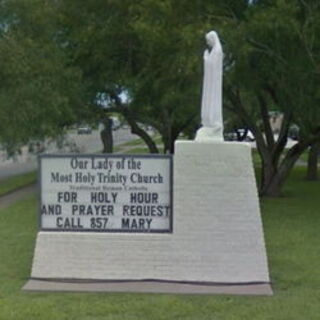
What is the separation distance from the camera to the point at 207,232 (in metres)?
7.87

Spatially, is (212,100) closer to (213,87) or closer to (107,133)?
(213,87)

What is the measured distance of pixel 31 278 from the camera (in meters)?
8.07

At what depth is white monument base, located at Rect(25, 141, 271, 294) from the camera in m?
7.83

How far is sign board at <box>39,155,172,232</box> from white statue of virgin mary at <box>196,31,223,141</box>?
0.58 m

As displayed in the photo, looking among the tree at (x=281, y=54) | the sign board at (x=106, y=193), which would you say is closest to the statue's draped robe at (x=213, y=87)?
the sign board at (x=106, y=193)

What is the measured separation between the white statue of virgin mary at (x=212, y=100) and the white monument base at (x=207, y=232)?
0.20 m

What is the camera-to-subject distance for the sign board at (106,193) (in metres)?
8.05

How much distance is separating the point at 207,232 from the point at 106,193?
1.32m

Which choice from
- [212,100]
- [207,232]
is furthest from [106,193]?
[212,100]

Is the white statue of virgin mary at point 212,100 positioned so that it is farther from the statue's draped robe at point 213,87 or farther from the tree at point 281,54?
the tree at point 281,54

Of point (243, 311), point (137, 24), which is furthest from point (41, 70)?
point (243, 311)

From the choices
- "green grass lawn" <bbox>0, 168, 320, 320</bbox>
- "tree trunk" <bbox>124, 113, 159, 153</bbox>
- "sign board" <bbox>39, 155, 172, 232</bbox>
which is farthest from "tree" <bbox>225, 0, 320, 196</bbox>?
"tree trunk" <bbox>124, 113, 159, 153</bbox>

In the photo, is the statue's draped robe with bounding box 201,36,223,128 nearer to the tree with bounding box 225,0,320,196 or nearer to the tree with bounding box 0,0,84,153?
the tree with bounding box 225,0,320,196

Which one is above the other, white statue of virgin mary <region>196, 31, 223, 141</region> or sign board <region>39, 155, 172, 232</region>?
white statue of virgin mary <region>196, 31, 223, 141</region>
